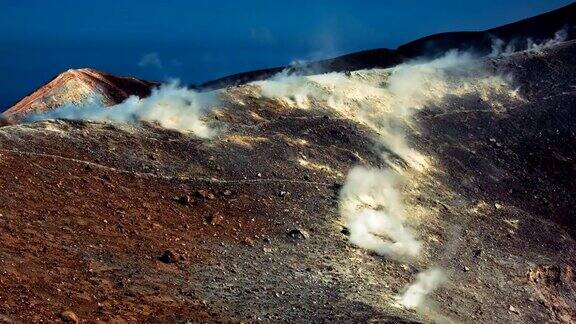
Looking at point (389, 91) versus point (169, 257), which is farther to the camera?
point (389, 91)

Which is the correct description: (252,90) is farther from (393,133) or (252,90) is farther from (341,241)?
(341,241)

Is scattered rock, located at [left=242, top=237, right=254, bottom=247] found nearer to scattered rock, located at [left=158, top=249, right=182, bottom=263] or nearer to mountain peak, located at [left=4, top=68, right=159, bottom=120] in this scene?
scattered rock, located at [left=158, top=249, right=182, bottom=263]

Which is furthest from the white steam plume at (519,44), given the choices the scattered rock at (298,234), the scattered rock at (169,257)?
the scattered rock at (169,257)

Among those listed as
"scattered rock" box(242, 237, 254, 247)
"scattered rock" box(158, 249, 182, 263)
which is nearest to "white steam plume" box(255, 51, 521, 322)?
"scattered rock" box(242, 237, 254, 247)

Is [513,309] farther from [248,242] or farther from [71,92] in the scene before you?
[71,92]

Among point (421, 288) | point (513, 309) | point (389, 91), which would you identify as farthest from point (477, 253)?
point (389, 91)

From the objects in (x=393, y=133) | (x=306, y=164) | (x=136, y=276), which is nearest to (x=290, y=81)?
(x=393, y=133)
